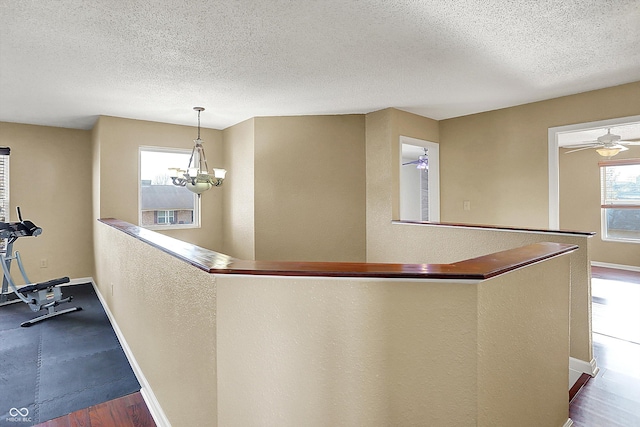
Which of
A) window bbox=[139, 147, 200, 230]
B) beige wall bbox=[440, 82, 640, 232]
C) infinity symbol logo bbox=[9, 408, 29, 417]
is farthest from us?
window bbox=[139, 147, 200, 230]

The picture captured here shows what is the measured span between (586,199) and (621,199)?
51 centimetres

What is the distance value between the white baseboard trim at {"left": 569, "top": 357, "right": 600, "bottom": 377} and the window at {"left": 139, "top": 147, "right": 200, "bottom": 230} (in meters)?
4.87

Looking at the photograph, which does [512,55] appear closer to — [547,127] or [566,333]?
[547,127]

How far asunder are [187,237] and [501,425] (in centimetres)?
483

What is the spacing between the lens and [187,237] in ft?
17.2

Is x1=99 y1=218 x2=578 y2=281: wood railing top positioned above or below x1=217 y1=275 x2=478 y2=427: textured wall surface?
above

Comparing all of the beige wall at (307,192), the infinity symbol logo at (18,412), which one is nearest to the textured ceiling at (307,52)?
the beige wall at (307,192)

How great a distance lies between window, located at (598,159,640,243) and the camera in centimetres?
606

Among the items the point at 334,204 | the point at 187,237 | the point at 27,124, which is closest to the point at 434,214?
the point at 334,204

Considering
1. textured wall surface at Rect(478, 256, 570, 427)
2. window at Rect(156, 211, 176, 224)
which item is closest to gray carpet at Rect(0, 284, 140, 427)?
window at Rect(156, 211, 176, 224)

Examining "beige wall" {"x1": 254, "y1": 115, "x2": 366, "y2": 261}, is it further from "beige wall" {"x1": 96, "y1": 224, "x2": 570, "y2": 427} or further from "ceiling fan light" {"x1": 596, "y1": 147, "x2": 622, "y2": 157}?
"ceiling fan light" {"x1": 596, "y1": 147, "x2": 622, "y2": 157}

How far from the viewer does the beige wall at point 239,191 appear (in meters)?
4.66

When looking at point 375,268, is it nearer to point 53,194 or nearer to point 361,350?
point 361,350

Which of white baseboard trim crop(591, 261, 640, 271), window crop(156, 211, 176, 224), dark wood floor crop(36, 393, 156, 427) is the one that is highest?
window crop(156, 211, 176, 224)
